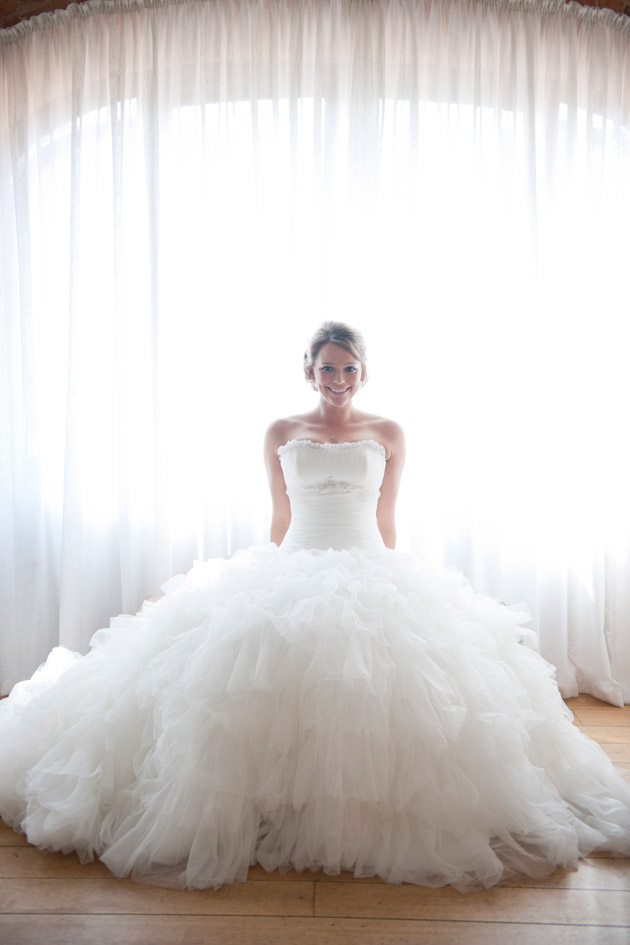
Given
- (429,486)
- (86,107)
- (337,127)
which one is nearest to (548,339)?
(429,486)

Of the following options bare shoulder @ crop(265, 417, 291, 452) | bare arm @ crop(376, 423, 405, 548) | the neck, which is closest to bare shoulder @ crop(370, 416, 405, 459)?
bare arm @ crop(376, 423, 405, 548)

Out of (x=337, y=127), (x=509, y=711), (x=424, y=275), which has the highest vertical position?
(x=337, y=127)

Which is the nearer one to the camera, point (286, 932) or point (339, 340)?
point (286, 932)

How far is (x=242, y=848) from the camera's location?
5.70 ft

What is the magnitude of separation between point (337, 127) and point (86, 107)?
118 centimetres

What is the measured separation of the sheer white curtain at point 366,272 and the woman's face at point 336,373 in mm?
442

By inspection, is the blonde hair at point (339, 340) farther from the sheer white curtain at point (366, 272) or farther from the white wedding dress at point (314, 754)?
the white wedding dress at point (314, 754)

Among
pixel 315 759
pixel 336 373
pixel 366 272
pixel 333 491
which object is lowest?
pixel 315 759

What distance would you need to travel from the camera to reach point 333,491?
2654mm

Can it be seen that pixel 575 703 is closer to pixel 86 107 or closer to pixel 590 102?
pixel 590 102

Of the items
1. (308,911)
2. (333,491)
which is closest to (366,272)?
(333,491)

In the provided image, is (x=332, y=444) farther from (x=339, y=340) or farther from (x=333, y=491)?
(x=339, y=340)

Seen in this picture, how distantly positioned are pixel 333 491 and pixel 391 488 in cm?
37

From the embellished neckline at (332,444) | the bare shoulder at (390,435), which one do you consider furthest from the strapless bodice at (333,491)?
the bare shoulder at (390,435)
